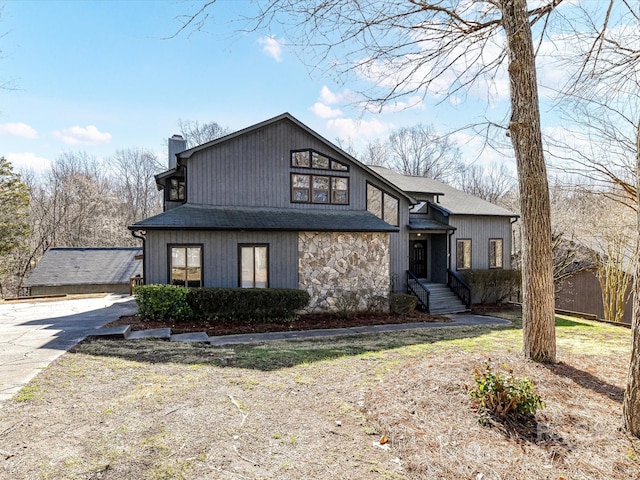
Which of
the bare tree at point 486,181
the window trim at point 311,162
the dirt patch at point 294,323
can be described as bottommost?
the dirt patch at point 294,323

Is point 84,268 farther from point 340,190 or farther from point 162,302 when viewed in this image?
point 340,190

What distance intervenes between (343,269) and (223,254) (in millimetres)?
3984

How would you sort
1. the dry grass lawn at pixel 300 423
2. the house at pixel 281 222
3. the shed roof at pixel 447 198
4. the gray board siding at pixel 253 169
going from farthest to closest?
1. the shed roof at pixel 447 198
2. the gray board siding at pixel 253 169
3. the house at pixel 281 222
4. the dry grass lawn at pixel 300 423

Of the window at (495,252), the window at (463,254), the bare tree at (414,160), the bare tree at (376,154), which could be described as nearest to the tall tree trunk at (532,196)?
the window at (463,254)

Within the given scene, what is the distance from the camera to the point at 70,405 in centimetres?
375

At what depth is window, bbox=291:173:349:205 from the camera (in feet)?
40.4

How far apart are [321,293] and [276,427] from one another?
8.24 meters

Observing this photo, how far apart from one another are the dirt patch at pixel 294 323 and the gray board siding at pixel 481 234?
16.1 ft

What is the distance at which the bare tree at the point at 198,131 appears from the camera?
32531 mm

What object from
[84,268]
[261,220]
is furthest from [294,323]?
[84,268]

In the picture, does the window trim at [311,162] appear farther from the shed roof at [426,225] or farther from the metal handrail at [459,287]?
the metal handrail at [459,287]

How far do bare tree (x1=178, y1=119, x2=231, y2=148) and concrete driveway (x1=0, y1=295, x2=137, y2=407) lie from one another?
77.7 feet

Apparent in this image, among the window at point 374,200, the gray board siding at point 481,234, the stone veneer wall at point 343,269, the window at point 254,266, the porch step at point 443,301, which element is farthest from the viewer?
the gray board siding at point 481,234

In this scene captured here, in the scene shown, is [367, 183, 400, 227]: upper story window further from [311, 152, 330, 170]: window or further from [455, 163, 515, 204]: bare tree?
[455, 163, 515, 204]: bare tree
